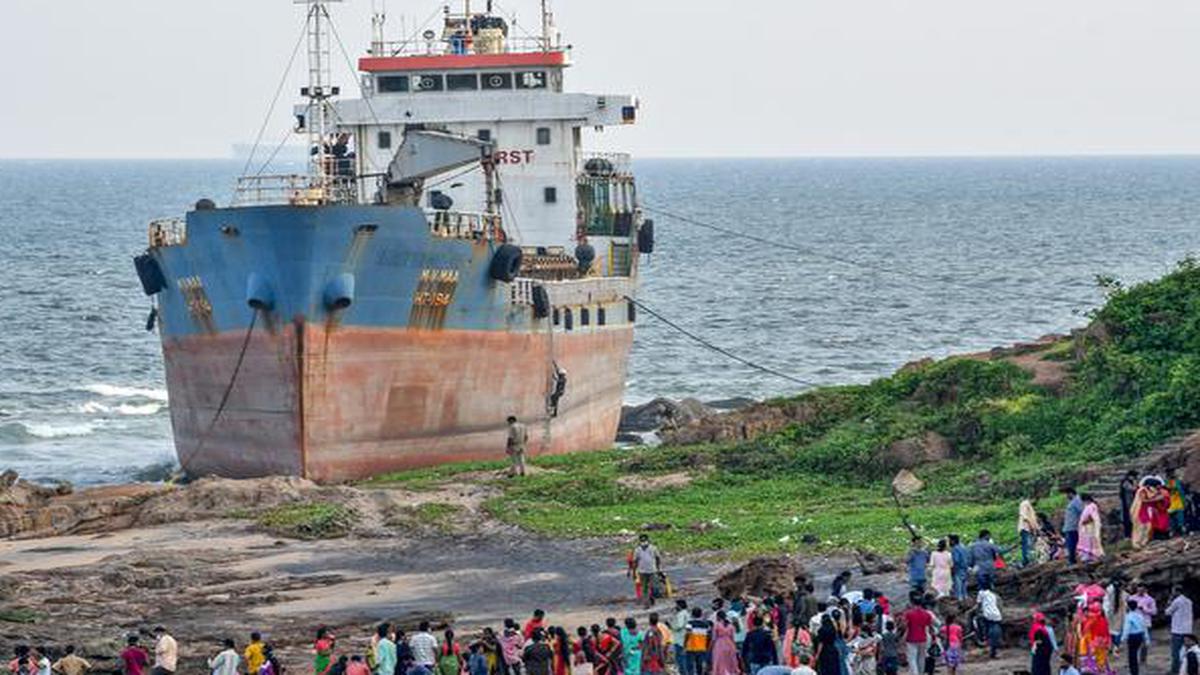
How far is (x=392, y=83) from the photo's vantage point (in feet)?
186

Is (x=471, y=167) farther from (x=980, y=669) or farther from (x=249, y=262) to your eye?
(x=980, y=669)

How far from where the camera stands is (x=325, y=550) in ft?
126

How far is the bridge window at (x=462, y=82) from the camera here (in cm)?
5647

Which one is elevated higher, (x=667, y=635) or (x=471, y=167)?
(x=471, y=167)

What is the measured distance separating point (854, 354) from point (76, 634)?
183 ft

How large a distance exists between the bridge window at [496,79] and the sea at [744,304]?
12.3 m

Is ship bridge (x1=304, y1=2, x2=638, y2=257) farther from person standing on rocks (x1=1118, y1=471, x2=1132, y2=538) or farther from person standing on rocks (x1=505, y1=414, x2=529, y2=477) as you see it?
person standing on rocks (x1=1118, y1=471, x2=1132, y2=538)

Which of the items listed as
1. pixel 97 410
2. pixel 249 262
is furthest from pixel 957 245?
pixel 249 262

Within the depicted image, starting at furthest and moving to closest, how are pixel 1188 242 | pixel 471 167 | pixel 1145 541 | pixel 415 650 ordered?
pixel 1188 242, pixel 471 167, pixel 1145 541, pixel 415 650

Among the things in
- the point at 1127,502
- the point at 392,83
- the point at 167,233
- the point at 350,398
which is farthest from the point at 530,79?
the point at 1127,502

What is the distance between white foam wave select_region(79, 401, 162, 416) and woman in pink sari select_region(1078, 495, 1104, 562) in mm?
42968

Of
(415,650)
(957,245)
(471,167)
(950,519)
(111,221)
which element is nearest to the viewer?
(415,650)

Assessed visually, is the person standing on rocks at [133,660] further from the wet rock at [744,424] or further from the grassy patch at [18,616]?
the wet rock at [744,424]

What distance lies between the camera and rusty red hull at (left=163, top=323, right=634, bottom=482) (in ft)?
152
